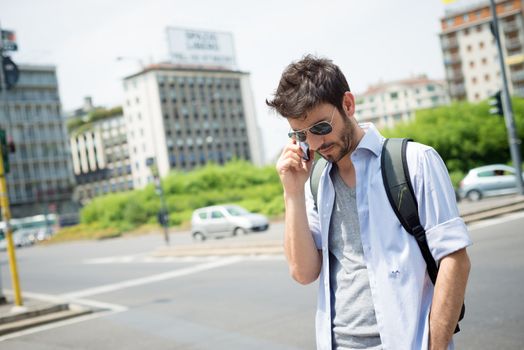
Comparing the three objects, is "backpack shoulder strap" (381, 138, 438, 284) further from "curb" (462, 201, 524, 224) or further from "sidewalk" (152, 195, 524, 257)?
"curb" (462, 201, 524, 224)

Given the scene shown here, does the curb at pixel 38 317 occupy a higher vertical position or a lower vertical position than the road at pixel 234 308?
higher

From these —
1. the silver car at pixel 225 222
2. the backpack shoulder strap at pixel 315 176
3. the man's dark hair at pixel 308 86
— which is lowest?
the silver car at pixel 225 222

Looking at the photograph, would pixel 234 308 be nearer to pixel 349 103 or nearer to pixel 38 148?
pixel 349 103

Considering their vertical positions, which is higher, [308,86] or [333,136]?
[308,86]

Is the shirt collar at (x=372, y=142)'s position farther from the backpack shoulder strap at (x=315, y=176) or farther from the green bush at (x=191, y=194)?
the green bush at (x=191, y=194)

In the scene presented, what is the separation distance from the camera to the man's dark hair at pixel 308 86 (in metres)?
2.14

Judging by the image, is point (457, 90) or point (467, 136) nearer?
point (467, 136)

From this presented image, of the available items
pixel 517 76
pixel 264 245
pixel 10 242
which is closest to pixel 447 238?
pixel 10 242

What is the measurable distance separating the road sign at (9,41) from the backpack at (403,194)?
10078 mm

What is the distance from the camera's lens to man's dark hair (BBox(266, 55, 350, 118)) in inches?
84.4

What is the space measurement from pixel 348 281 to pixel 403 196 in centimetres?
38

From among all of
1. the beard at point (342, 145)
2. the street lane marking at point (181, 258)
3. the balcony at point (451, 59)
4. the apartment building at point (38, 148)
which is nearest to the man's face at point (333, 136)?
the beard at point (342, 145)

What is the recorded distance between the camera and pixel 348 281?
2.20 meters

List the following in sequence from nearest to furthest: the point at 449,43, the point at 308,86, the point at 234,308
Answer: the point at 308,86
the point at 234,308
the point at 449,43
